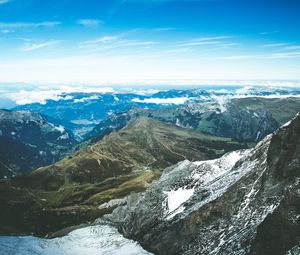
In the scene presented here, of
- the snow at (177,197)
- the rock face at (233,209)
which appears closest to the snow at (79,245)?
the rock face at (233,209)

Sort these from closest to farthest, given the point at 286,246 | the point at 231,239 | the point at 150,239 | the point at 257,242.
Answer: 1. the point at 286,246
2. the point at 257,242
3. the point at 231,239
4. the point at 150,239

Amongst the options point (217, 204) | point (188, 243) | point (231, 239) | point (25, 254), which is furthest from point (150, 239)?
point (25, 254)

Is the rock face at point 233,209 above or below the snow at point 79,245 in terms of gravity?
above

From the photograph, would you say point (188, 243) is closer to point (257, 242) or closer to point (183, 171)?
point (257, 242)

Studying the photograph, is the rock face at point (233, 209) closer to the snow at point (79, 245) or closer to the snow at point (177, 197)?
the snow at point (177, 197)

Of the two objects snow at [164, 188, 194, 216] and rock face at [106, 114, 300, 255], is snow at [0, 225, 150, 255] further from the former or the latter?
snow at [164, 188, 194, 216]

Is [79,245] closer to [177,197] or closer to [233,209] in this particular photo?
[177,197]
